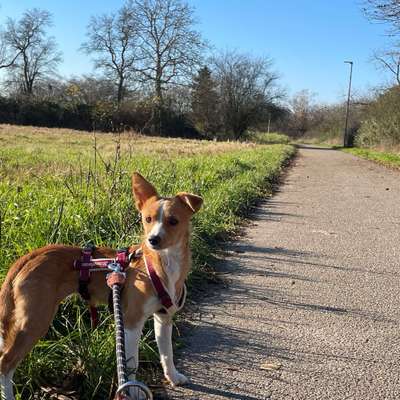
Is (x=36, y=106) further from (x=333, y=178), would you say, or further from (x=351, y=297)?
(x=351, y=297)

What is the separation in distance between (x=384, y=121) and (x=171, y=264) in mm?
30134

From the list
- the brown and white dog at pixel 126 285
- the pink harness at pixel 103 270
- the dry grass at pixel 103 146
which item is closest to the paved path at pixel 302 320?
the brown and white dog at pixel 126 285

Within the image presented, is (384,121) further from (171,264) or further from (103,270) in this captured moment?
(103,270)

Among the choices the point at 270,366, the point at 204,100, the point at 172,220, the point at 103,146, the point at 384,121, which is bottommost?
the point at 270,366

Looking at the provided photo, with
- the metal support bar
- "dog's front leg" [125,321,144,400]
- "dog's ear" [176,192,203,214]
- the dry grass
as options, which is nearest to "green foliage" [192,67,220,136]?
the dry grass

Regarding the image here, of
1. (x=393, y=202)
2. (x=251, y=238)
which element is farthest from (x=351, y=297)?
(x=393, y=202)

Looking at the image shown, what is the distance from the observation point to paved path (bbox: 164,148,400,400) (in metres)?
3.02

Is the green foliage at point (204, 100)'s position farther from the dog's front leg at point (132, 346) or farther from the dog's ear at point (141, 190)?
the dog's front leg at point (132, 346)

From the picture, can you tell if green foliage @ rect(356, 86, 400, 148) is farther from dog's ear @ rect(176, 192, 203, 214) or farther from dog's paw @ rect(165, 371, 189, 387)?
dog's paw @ rect(165, 371, 189, 387)

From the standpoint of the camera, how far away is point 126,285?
2748 mm

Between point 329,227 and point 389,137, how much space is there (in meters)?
23.3

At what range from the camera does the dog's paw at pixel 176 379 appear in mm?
2924

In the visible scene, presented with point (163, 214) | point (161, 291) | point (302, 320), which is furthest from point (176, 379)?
point (302, 320)

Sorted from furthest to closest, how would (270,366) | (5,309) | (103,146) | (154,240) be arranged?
(103,146), (270,366), (154,240), (5,309)
